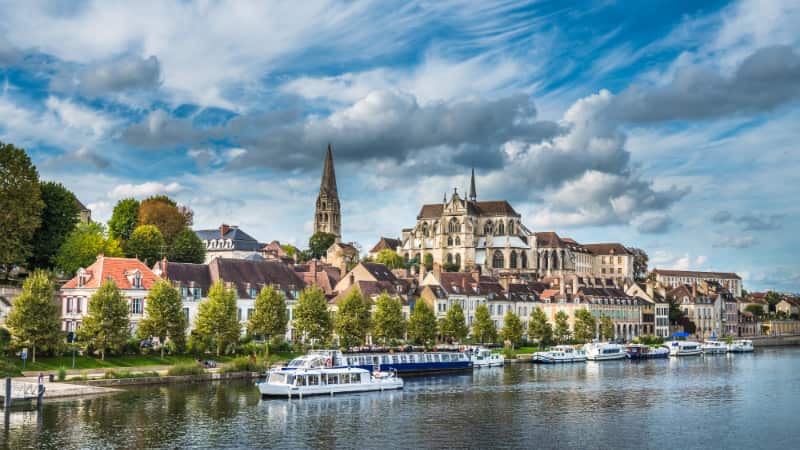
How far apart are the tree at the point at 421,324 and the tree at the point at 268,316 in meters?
18.2

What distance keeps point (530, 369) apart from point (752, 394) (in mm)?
29278

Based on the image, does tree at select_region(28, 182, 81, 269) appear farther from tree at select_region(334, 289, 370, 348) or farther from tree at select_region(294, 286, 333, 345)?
tree at select_region(334, 289, 370, 348)

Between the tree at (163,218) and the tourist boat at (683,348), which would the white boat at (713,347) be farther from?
the tree at (163,218)

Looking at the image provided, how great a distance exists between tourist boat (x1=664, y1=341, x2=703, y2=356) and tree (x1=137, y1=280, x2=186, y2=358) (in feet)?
271

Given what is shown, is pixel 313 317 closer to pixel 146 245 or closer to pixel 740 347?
pixel 146 245

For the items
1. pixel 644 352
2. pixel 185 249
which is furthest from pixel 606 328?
pixel 185 249

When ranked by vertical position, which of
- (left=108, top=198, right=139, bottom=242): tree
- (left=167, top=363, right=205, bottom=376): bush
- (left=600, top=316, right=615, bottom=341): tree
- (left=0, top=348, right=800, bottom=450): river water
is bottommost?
(left=0, top=348, right=800, bottom=450): river water

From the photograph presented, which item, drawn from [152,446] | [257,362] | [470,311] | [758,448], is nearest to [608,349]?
[470,311]

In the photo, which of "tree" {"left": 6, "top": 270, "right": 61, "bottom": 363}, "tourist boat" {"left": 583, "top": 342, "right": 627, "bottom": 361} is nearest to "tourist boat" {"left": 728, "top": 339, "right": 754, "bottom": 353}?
"tourist boat" {"left": 583, "top": 342, "right": 627, "bottom": 361}

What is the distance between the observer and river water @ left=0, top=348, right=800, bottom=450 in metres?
46.7

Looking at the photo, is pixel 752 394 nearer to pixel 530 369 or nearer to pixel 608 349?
pixel 530 369

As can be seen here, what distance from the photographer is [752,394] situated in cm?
7156

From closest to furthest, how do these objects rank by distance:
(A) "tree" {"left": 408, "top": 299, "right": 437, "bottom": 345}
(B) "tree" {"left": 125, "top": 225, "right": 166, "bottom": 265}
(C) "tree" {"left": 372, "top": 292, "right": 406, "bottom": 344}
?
(C) "tree" {"left": 372, "top": 292, "right": 406, "bottom": 344}, (A) "tree" {"left": 408, "top": 299, "right": 437, "bottom": 345}, (B) "tree" {"left": 125, "top": 225, "right": 166, "bottom": 265}

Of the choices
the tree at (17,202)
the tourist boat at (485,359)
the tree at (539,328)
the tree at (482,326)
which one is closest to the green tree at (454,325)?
the tree at (482,326)
